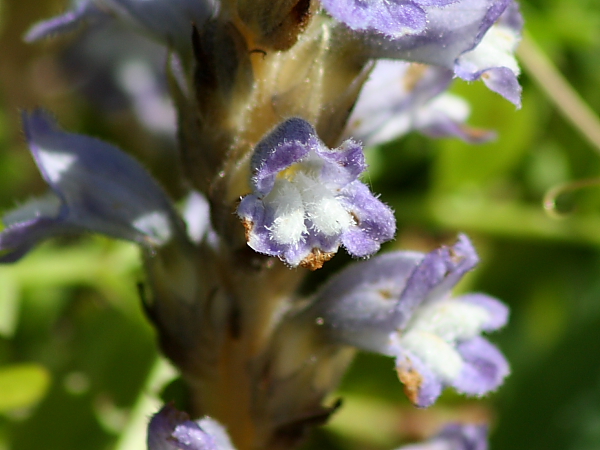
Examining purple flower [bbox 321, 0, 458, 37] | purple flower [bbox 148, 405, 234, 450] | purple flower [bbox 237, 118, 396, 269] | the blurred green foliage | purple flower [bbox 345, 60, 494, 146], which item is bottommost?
the blurred green foliage

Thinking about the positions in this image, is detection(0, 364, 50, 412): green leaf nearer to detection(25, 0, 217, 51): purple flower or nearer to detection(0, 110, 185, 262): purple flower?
detection(0, 110, 185, 262): purple flower

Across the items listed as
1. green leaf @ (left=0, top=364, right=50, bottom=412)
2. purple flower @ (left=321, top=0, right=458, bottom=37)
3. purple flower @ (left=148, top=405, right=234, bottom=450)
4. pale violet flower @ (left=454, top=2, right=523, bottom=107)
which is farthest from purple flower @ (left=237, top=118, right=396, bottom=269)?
green leaf @ (left=0, top=364, right=50, bottom=412)

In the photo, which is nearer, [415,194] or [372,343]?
[372,343]

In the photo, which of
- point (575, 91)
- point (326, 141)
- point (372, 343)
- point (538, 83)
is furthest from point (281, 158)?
point (575, 91)

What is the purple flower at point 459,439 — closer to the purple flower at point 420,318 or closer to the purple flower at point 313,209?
the purple flower at point 420,318

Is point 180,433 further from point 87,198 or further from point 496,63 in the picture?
point 496,63

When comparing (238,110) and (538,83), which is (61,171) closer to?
(238,110)

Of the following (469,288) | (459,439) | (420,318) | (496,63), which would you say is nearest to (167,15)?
(496,63)
